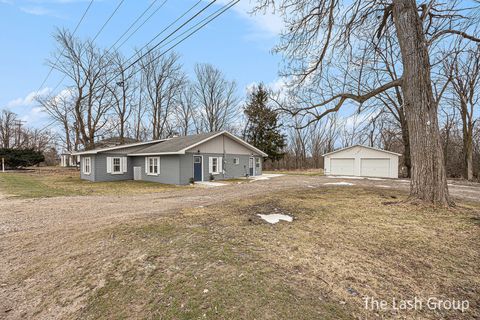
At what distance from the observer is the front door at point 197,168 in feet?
54.9

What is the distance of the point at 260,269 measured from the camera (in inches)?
125

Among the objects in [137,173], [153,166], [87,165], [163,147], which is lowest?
[137,173]

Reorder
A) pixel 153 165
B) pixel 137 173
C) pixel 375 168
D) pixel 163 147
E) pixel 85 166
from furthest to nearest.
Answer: pixel 375 168 → pixel 85 166 → pixel 137 173 → pixel 163 147 → pixel 153 165

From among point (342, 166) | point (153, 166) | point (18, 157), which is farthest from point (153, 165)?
point (18, 157)

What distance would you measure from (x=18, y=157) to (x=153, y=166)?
25.4 meters

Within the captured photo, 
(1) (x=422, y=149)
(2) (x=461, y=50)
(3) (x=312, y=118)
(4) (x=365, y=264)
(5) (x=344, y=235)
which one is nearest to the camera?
(4) (x=365, y=264)

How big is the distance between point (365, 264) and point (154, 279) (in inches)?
114

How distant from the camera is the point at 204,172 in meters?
17.5

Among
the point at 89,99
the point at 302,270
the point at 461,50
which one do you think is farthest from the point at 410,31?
the point at 89,99

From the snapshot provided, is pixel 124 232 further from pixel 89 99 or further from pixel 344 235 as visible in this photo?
pixel 89 99

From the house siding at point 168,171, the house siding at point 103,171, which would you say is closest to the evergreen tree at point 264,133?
the house siding at point 168,171

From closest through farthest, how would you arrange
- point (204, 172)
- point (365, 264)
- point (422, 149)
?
point (365, 264)
point (422, 149)
point (204, 172)

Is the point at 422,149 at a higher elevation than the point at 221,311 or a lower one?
higher

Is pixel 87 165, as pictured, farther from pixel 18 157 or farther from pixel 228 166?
pixel 18 157
